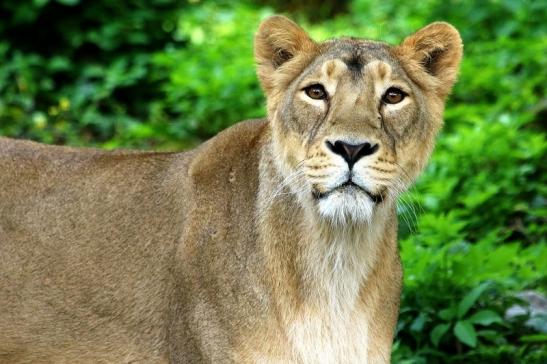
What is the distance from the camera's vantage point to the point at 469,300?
6141mm

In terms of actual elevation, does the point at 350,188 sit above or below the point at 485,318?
above

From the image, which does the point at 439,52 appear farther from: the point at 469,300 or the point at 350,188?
the point at 469,300

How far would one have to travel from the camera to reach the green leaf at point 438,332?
6148mm

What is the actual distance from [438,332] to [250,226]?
1.46 metres

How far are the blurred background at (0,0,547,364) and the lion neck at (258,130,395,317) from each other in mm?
1251

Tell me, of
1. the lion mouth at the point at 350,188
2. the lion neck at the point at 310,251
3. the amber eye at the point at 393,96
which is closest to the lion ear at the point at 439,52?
the amber eye at the point at 393,96

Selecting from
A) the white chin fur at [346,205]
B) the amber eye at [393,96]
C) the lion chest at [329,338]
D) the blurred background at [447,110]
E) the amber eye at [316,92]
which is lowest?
the blurred background at [447,110]

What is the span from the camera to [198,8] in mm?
11977

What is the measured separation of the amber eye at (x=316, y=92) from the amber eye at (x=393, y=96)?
23 centimetres

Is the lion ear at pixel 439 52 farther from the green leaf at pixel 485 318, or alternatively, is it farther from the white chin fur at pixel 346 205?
the green leaf at pixel 485 318

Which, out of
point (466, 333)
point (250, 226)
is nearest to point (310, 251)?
point (250, 226)

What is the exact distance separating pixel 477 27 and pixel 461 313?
18.8 ft

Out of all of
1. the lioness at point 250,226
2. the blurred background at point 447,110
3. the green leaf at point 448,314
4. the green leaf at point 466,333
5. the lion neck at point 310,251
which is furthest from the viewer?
the blurred background at point 447,110

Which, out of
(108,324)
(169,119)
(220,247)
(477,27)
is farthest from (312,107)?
(477,27)
